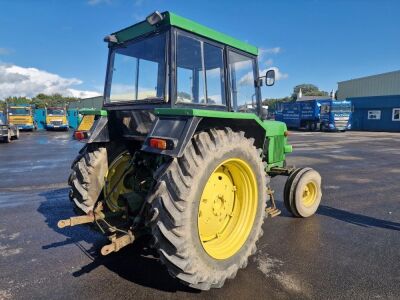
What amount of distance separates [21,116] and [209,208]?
2953 cm

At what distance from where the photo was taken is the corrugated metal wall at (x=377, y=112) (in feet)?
113

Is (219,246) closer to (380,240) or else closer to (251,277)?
(251,277)

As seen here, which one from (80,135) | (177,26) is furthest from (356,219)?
(80,135)

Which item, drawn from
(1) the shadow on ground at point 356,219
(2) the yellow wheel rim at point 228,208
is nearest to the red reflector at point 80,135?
(2) the yellow wheel rim at point 228,208

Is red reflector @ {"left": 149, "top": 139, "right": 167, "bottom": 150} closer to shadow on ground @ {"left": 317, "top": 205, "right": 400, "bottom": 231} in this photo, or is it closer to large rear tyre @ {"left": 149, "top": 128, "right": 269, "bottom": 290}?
large rear tyre @ {"left": 149, "top": 128, "right": 269, "bottom": 290}

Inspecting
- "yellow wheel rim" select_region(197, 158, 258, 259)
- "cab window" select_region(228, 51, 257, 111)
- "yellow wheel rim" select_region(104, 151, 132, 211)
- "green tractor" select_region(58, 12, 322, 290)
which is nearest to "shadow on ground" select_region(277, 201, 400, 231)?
"yellow wheel rim" select_region(197, 158, 258, 259)

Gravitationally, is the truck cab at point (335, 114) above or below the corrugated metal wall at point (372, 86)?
below

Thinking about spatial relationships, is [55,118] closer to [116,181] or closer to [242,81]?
[116,181]

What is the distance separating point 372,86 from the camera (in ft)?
142

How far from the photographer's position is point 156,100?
144 inches

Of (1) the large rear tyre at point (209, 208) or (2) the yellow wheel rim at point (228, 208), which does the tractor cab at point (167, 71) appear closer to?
(1) the large rear tyre at point (209, 208)

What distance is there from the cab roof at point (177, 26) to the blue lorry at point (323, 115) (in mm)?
29528

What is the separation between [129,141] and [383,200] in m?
5.55

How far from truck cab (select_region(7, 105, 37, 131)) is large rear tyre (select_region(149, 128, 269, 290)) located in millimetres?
28595
